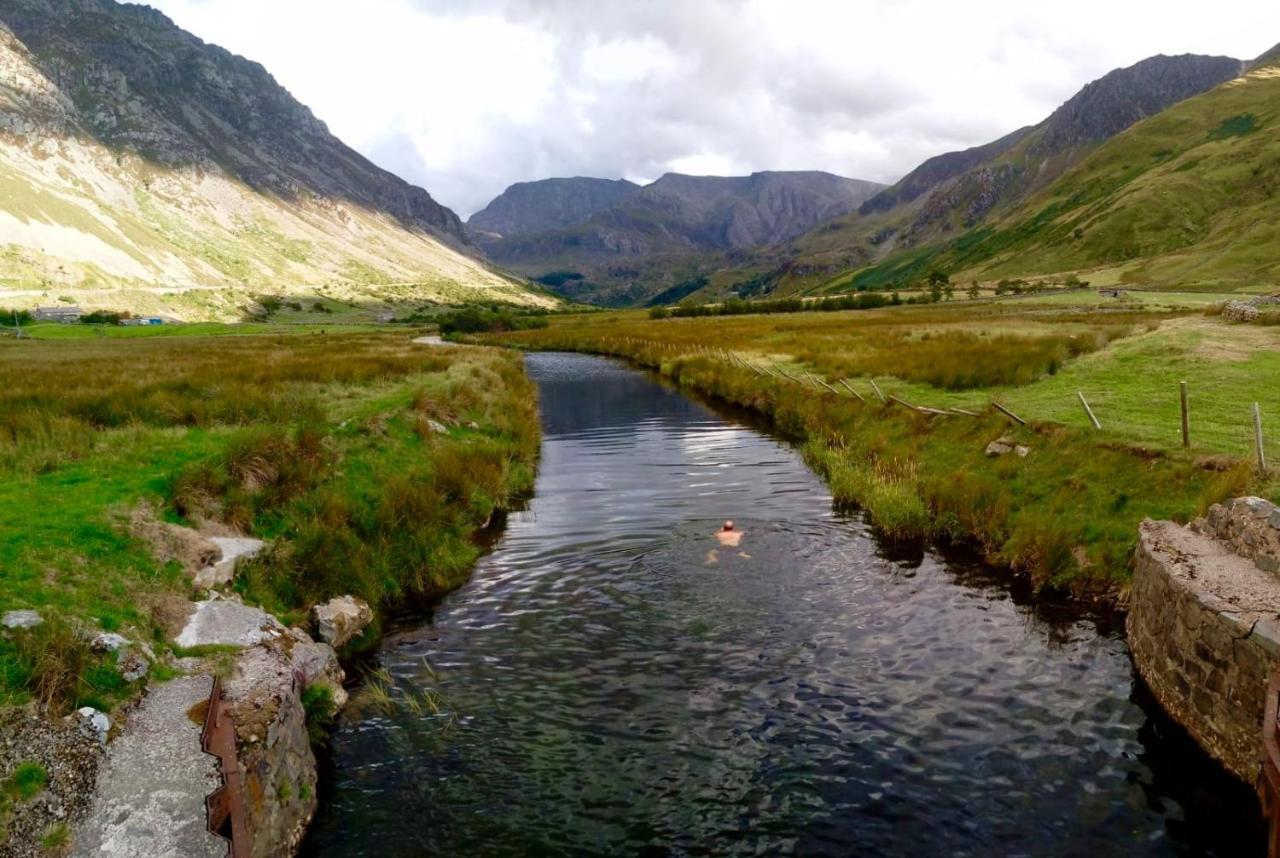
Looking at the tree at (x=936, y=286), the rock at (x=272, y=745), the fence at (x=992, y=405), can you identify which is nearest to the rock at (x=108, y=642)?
the rock at (x=272, y=745)

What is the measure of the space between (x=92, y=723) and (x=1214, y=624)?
557 inches

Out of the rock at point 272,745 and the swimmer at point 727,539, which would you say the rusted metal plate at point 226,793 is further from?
the swimmer at point 727,539

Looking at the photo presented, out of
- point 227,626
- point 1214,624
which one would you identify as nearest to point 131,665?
point 227,626

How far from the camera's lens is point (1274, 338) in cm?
3419

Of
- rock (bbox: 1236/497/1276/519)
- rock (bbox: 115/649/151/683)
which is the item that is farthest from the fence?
rock (bbox: 115/649/151/683)

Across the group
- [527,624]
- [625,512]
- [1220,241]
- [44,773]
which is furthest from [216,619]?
[1220,241]

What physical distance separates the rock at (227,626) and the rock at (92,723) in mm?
2180

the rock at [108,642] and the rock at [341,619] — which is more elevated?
the rock at [108,642]

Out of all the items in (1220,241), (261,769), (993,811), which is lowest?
(993,811)

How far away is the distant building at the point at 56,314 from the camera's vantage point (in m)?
117

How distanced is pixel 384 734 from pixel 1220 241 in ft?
664

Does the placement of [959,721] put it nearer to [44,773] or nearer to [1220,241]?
[44,773]

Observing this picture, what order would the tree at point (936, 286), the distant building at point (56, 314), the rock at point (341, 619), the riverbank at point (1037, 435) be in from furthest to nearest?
the tree at point (936, 286) → the distant building at point (56, 314) → the riverbank at point (1037, 435) → the rock at point (341, 619)

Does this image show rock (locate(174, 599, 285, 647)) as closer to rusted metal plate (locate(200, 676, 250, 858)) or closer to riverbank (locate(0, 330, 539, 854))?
riverbank (locate(0, 330, 539, 854))
